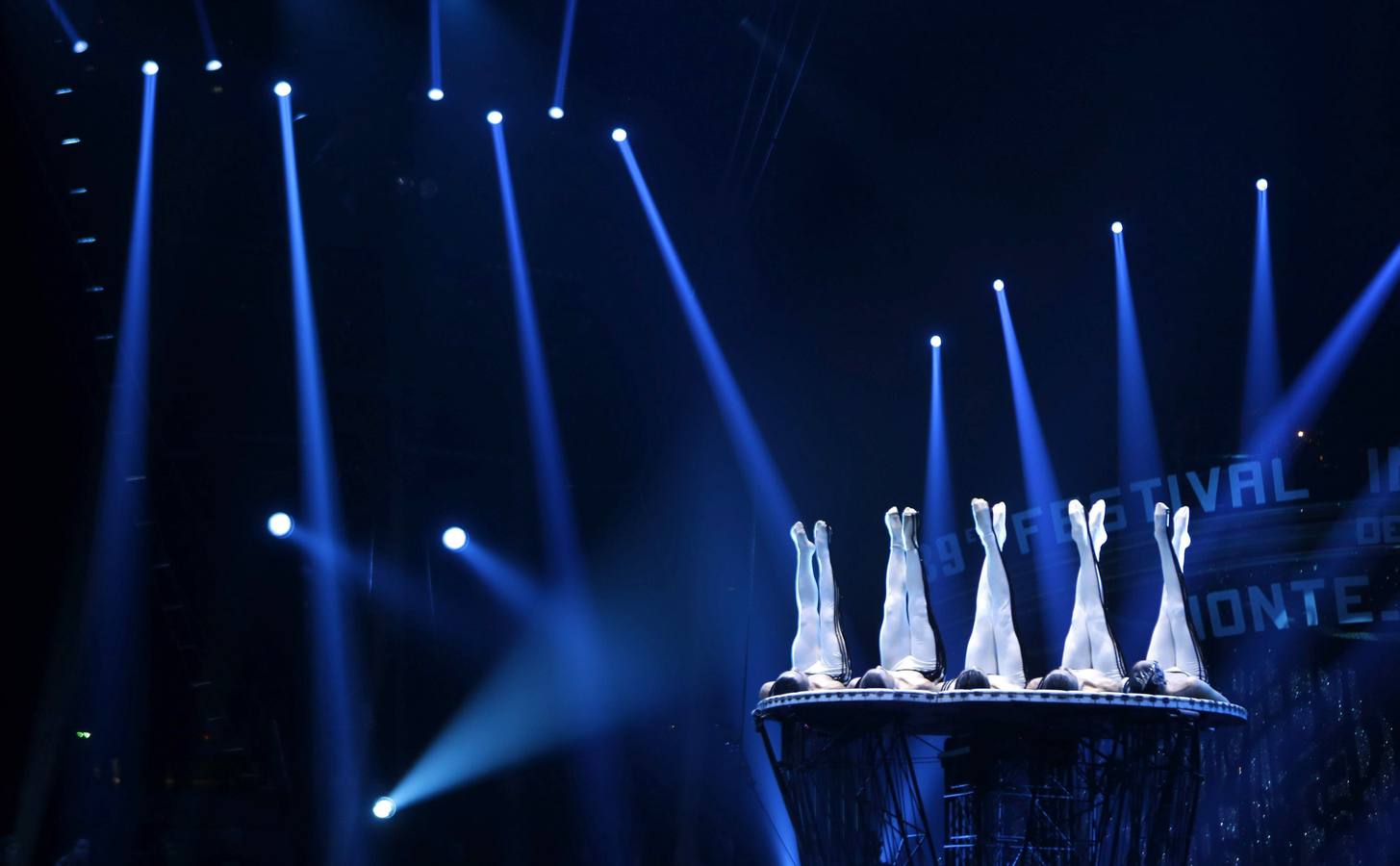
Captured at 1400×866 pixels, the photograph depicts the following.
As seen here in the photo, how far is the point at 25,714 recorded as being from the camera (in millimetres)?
8461

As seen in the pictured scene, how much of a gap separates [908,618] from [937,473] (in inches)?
187

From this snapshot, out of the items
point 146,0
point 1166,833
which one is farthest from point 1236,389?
point 146,0

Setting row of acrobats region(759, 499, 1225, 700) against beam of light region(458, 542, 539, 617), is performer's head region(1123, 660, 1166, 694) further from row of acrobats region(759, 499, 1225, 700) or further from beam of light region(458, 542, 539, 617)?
beam of light region(458, 542, 539, 617)

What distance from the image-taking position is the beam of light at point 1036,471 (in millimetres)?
7938

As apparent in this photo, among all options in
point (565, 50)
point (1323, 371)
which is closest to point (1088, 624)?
point (1323, 371)

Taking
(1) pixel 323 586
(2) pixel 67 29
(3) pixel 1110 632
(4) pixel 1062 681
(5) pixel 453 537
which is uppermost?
(2) pixel 67 29

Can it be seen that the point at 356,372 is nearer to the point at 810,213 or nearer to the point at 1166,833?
the point at 810,213

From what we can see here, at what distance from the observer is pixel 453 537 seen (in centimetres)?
967

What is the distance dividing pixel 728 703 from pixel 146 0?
6397 millimetres

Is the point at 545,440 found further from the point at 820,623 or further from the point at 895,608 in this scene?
the point at 895,608

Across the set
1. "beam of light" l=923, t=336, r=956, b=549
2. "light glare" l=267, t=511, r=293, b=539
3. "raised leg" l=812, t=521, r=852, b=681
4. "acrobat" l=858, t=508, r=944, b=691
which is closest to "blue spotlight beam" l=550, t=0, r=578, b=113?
"beam of light" l=923, t=336, r=956, b=549

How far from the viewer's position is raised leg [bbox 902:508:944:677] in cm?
416

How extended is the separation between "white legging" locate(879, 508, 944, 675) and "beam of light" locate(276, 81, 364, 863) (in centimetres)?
566

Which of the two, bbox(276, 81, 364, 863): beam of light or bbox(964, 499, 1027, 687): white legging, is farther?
bbox(276, 81, 364, 863): beam of light
